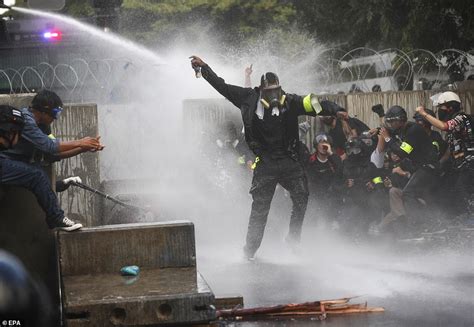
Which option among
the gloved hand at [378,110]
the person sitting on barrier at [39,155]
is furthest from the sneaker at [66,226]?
the gloved hand at [378,110]

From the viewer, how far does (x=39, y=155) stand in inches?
328

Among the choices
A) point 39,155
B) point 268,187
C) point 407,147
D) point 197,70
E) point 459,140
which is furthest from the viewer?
point 407,147

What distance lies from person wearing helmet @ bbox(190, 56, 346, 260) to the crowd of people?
0.04ft

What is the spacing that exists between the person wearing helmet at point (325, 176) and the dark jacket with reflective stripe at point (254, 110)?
175 centimetres

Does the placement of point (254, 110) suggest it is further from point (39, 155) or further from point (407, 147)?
point (39, 155)

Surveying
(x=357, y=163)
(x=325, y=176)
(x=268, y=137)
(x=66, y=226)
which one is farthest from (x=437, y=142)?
(x=66, y=226)

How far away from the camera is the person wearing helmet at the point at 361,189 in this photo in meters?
12.9

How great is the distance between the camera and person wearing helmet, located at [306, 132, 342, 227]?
13141 mm

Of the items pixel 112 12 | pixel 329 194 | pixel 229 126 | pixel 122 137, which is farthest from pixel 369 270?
pixel 112 12

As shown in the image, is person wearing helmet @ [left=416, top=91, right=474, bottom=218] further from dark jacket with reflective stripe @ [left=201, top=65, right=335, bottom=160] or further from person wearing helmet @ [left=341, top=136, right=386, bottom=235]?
dark jacket with reflective stripe @ [left=201, top=65, right=335, bottom=160]

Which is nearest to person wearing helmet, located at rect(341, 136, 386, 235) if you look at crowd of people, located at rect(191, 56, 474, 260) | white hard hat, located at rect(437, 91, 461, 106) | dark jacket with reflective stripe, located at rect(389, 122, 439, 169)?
crowd of people, located at rect(191, 56, 474, 260)

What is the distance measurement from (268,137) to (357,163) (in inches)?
92.8

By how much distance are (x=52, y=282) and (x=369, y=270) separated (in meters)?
3.54

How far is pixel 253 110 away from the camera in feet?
36.9
